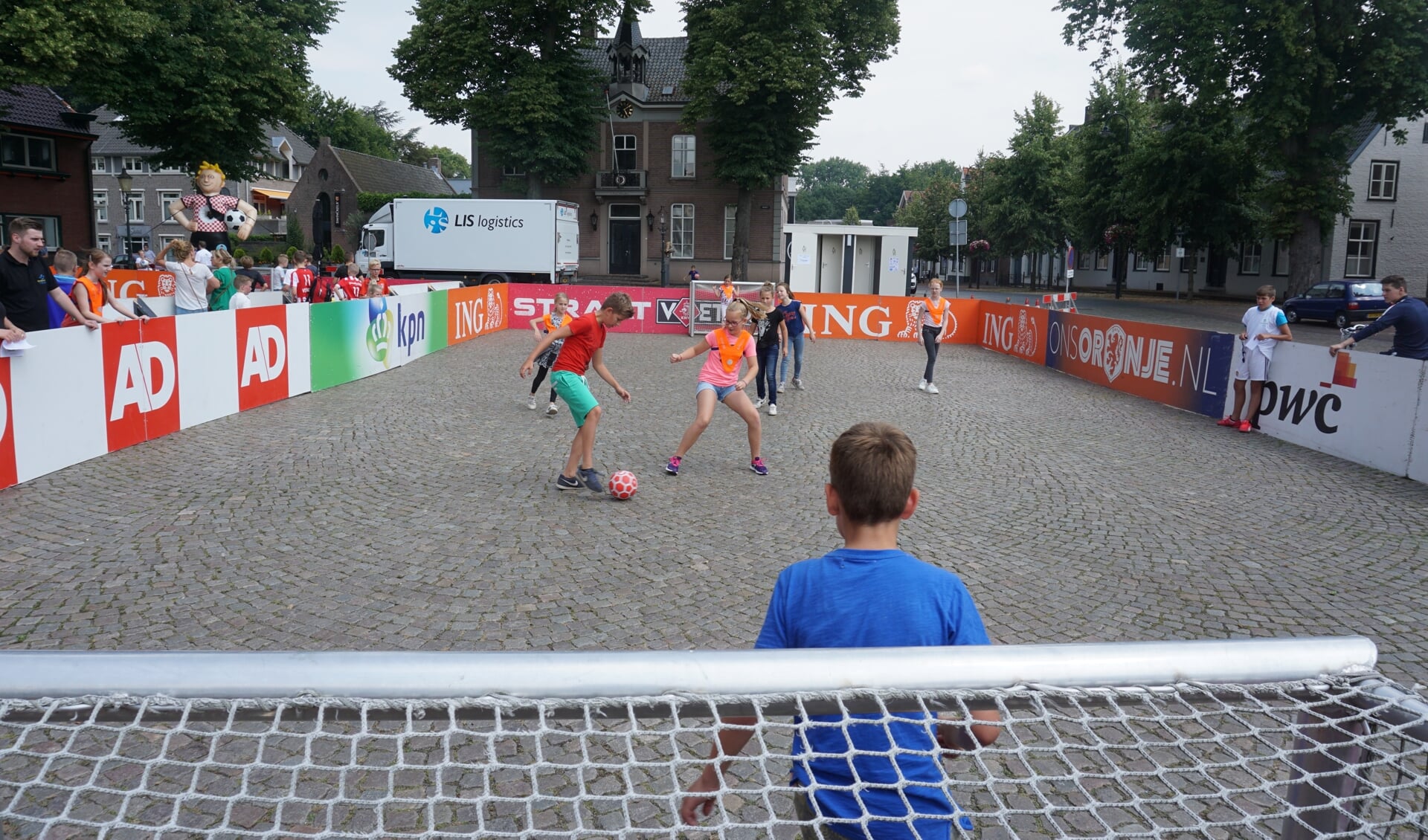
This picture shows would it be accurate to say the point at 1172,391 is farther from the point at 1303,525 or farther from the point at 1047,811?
the point at 1047,811

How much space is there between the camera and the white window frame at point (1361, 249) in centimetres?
4359

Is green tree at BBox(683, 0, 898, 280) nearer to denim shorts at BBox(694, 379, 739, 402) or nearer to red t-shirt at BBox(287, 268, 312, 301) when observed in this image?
red t-shirt at BBox(287, 268, 312, 301)

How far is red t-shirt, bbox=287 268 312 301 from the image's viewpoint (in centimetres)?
2106

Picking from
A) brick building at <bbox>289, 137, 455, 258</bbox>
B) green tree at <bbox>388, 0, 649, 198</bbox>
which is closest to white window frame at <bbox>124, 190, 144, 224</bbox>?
brick building at <bbox>289, 137, 455, 258</bbox>

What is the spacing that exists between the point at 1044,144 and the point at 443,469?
55.7m

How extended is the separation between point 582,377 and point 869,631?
24.3 ft

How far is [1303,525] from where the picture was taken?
27.8ft

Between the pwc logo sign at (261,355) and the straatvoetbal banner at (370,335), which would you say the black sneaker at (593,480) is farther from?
the straatvoetbal banner at (370,335)

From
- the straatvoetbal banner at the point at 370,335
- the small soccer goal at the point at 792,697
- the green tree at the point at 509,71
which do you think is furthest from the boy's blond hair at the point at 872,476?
the green tree at the point at 509,71

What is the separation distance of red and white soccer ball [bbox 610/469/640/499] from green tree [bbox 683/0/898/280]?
3409cm

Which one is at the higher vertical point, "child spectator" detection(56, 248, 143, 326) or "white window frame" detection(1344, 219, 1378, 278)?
"white window frame" detection(1344, 219, 1378, 278)

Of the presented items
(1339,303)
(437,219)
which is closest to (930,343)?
(1339,303)

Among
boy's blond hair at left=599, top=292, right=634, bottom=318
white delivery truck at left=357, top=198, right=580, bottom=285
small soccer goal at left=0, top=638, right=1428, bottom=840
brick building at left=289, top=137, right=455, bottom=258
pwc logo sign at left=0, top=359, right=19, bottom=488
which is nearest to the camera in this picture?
small soccer goal at left=0, top=638, right=1428, bottom=840

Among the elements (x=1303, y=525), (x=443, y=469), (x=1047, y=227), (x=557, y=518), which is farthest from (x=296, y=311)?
(x=1047, y=227)
